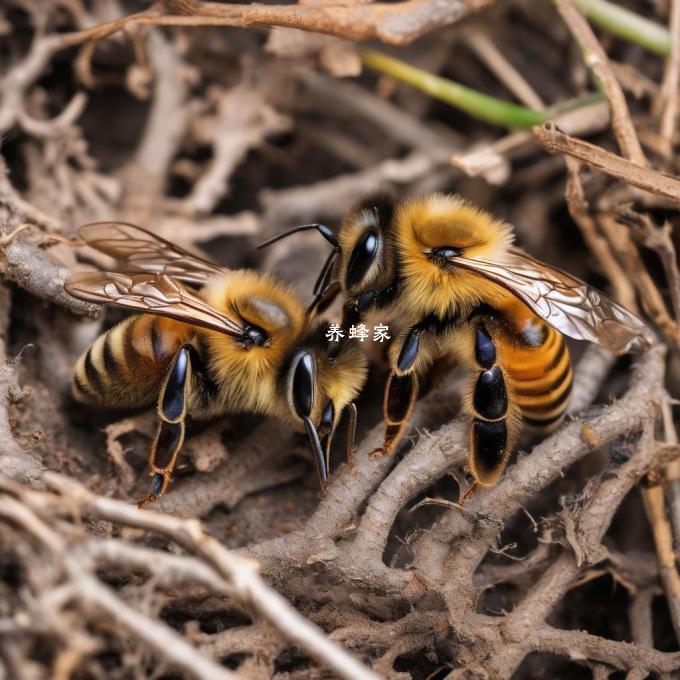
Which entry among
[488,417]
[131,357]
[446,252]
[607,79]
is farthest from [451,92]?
[131,357]

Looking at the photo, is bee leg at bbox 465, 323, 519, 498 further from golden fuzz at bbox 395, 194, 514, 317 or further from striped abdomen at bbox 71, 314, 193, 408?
striped abdomen at bbox 71, 314, 193, 408

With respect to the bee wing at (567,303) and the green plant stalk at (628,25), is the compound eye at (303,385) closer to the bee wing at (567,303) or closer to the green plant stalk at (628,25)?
the bee wing at (567,303)

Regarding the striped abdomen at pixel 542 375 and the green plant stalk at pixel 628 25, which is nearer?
the striped abdomen at pixel 542 375

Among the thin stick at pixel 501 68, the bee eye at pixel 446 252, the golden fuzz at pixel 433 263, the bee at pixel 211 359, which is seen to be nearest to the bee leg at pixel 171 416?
the bee at pixel 211 359

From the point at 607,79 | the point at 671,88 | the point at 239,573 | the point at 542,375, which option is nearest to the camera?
the point at 239,573

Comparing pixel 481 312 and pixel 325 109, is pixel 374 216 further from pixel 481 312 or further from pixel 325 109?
pixel 325 109

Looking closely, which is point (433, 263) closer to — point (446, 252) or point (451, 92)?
point (446, 252)

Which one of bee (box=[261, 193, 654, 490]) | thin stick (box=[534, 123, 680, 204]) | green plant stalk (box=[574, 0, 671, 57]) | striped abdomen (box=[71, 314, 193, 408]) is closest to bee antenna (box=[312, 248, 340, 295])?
bee (box=[261, 193, 654, 490])
